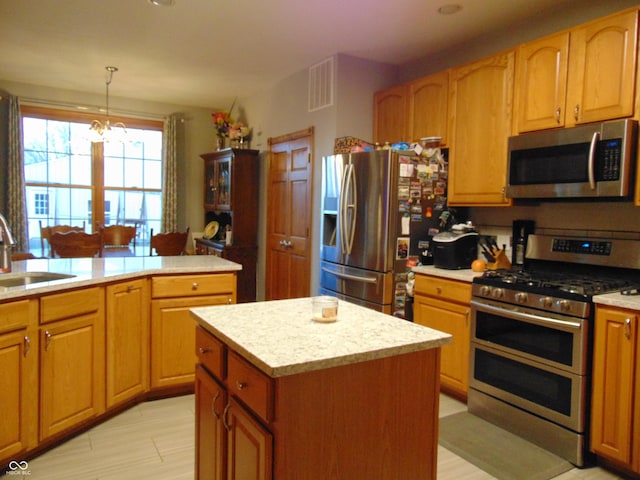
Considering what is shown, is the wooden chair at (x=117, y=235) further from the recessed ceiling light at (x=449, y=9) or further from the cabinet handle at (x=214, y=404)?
the cabinet handle at (x=214, y=404)

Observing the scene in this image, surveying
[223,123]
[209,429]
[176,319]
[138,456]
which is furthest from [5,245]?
[223,123]

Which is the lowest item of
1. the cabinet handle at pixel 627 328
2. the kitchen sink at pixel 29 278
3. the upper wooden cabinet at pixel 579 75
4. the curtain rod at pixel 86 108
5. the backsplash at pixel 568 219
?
the cabinet handle at pixel 627 328

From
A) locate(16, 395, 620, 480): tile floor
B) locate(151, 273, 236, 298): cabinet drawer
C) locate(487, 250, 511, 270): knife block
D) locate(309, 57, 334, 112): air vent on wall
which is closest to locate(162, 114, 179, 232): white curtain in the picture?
locate(309, 57, 334, 112): air vent on wall

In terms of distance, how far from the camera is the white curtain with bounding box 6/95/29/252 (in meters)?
5.12

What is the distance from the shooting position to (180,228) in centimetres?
626

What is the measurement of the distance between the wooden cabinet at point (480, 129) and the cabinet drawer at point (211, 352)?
86.8 inches

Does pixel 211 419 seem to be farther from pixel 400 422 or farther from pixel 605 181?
pixel 605 181

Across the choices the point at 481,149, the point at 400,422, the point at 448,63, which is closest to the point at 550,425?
the point at 400,422

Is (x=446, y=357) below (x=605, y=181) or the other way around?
below

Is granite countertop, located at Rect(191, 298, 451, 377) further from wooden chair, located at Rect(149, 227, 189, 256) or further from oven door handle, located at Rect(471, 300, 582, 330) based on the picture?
wooden chair, located at Rect(149, 227, 189, 256)

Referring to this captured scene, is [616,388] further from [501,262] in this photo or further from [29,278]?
[29,278]

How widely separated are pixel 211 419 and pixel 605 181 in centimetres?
226

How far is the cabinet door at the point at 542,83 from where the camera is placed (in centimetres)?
266

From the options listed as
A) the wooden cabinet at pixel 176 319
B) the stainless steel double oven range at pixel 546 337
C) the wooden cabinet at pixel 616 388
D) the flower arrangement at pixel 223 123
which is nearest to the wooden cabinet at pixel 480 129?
the stainless steel double oven range at pixel 546 337
